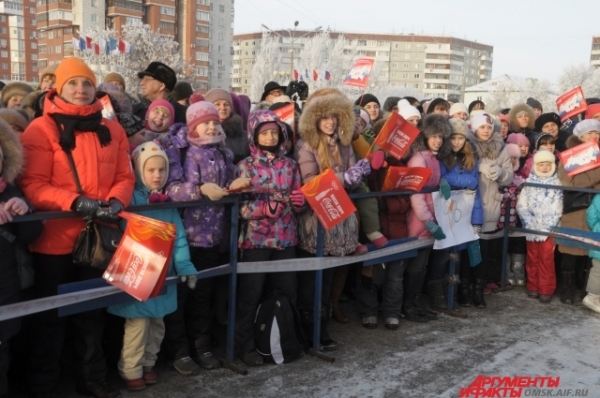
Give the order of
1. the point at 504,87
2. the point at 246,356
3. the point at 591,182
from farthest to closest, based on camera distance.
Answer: the point at 504,87 → the point at 591,182 → the point at 246,356

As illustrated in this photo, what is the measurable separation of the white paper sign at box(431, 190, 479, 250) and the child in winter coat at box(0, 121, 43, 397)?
3.85m

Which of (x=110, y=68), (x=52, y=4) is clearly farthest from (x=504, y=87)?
A: (x=52, y=4)

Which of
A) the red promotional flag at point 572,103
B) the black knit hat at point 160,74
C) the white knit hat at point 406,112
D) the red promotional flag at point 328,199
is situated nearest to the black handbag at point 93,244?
the red promotional flag at point 328,199

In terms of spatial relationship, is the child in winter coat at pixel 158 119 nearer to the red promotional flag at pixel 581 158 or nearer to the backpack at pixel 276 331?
the backpack at pixel 276 331

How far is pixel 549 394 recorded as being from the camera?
4.32 metres

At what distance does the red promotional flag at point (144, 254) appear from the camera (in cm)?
349

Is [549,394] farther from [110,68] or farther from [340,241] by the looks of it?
[110,68]

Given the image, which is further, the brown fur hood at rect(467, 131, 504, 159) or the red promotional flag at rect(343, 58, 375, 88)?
the red promotional flag at rect(343, 58, 375, 88)

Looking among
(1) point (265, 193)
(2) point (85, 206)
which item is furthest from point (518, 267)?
(2) point (85, 206)

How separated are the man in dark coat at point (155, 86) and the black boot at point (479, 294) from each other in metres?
3.69

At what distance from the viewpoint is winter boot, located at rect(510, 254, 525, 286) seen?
24.0ft

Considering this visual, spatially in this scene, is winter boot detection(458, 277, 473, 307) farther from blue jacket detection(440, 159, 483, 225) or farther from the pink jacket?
blue jacket detection(440, 159, 483, 225)

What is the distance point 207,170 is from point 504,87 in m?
78.6

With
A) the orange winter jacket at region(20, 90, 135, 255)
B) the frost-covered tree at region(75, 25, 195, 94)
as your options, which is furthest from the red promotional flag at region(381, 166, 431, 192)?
the frost-covered tree at region(75, 25, 195, 94)
